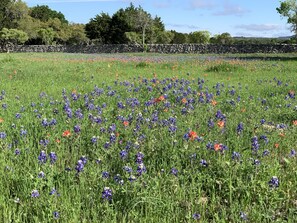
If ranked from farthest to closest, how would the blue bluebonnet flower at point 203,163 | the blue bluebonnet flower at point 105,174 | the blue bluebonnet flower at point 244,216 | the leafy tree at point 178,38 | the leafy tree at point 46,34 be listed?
the leafy tree at point 178,38 < the leafy tree at point 46,34 < the blue bluebonnet flower at point 203,163 < the blue bluebonnet flower at point 105,174 < the blue bluebonnet flower at point 244,216

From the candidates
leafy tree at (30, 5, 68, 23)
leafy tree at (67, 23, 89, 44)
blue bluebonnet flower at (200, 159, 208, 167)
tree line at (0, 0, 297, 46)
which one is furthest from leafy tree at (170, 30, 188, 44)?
blue bluebonnet flower at (200, 159, 208, 167)

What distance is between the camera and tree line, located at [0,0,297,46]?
215 feet

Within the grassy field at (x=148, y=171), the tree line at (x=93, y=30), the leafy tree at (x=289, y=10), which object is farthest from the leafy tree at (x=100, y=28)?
the grassy field at (x=148, y=171)

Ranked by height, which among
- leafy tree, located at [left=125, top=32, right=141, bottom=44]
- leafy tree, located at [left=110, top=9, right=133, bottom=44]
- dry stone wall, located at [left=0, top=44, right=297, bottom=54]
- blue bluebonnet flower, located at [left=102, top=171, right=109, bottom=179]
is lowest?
blue bluebonnet flower, located at [left=102, top=171, right=109, bottom=179]

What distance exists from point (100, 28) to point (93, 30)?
1795 mm

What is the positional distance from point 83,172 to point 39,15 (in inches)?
3515

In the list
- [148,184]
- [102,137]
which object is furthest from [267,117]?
[148,184]

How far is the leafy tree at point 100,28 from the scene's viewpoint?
77.6m

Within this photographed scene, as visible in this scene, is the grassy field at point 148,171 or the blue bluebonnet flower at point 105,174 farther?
the blue bluebonnet flower at point 105,174

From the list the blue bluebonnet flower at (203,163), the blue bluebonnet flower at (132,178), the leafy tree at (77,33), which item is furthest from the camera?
the leafy tree at (77,33)

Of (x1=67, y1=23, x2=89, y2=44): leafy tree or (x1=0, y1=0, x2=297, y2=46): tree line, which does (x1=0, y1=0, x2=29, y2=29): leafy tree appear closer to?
(x1=0, y1=0, x2=297, y2=46): tree line

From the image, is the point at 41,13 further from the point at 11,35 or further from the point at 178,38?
the point at 178,38

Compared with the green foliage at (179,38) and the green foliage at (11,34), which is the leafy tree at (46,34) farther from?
the green foliage at (179,38)

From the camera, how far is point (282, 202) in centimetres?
404
